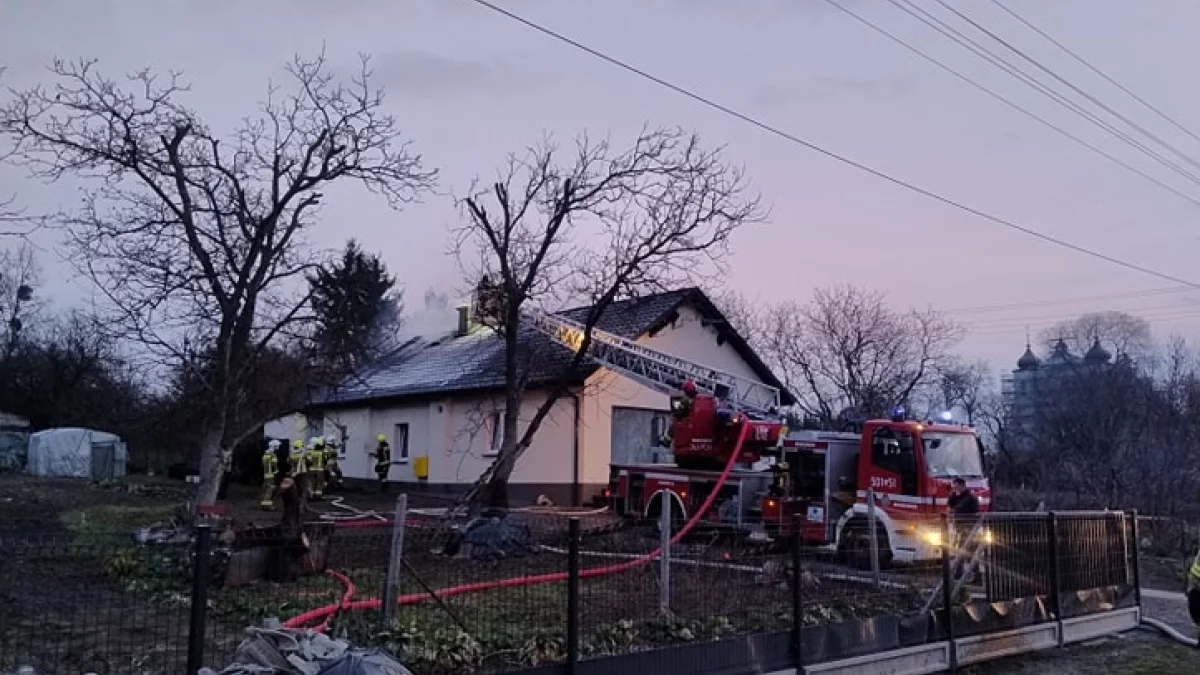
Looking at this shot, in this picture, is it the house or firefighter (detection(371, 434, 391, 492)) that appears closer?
the house

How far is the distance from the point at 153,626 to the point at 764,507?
35.0ft

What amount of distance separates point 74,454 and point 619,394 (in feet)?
59.7

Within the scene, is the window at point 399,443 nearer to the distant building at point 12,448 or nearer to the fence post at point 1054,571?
the distant building at point 12,448

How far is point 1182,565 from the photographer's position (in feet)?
65.9

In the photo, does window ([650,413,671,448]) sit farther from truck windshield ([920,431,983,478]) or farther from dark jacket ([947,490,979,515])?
dark jacket ([947,490,979,515])

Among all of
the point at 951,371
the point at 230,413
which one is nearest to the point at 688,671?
the point at 230,413

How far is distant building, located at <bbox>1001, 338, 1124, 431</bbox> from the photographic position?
54309 millimetres

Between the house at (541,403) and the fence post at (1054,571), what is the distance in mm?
11832

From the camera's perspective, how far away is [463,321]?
37.2 meters

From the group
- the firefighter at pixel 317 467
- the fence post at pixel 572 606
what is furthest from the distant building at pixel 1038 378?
the fence post at pixel 572 606

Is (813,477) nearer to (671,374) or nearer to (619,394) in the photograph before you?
(671,374)

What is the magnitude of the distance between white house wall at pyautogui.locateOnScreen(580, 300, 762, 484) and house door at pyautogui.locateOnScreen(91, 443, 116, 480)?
54.0ft

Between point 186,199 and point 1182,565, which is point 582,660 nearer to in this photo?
point 186,199

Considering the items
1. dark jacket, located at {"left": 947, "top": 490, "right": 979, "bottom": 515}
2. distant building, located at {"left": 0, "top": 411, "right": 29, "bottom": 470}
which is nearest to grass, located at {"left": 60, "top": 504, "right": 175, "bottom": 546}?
dark jacket, located at {"left": 947, "top": 490, "right": 979, "bottom": 515}
